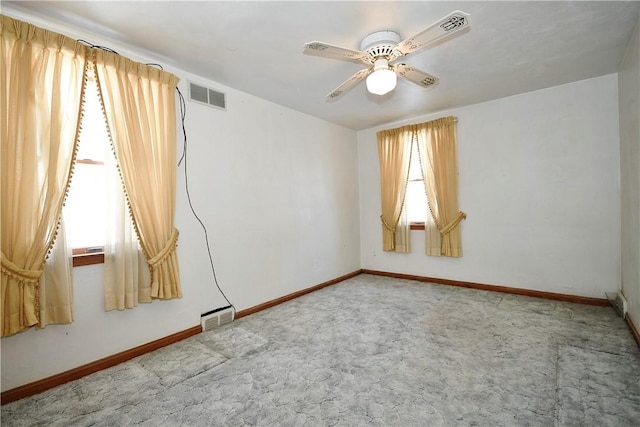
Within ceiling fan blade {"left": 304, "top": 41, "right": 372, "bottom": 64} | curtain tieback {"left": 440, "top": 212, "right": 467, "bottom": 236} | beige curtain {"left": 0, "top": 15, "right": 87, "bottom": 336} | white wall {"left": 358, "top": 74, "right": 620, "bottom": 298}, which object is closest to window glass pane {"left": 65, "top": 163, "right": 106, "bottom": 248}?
beige curtain {"left": 0, "top": 15, "right": 87, "bottom": 336}

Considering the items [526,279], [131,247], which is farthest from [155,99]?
[526,279]

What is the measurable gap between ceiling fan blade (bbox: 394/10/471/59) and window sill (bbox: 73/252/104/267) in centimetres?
267

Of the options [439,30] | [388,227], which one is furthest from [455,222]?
[439,30]

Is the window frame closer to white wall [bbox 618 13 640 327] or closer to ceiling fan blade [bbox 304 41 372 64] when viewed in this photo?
ceiling fan blade [bbox 304 41 372 64]

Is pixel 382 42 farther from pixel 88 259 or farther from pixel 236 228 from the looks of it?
pixel 88 259

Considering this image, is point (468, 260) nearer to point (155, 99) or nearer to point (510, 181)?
point (510, 181)

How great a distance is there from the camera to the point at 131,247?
2.29 meters

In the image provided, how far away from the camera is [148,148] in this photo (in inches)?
92.8

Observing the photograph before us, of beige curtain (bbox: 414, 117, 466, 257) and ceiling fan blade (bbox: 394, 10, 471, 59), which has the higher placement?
ceiling fan blade (bbox: 394, 10, 471, 59)

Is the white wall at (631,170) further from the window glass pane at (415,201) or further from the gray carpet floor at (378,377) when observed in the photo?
the window glass pane at (415,201)

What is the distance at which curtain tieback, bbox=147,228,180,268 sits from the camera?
7.70 ft

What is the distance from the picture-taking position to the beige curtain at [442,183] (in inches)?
157

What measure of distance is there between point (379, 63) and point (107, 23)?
6.44 feet

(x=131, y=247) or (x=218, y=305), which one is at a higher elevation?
(x=131, y=247)
